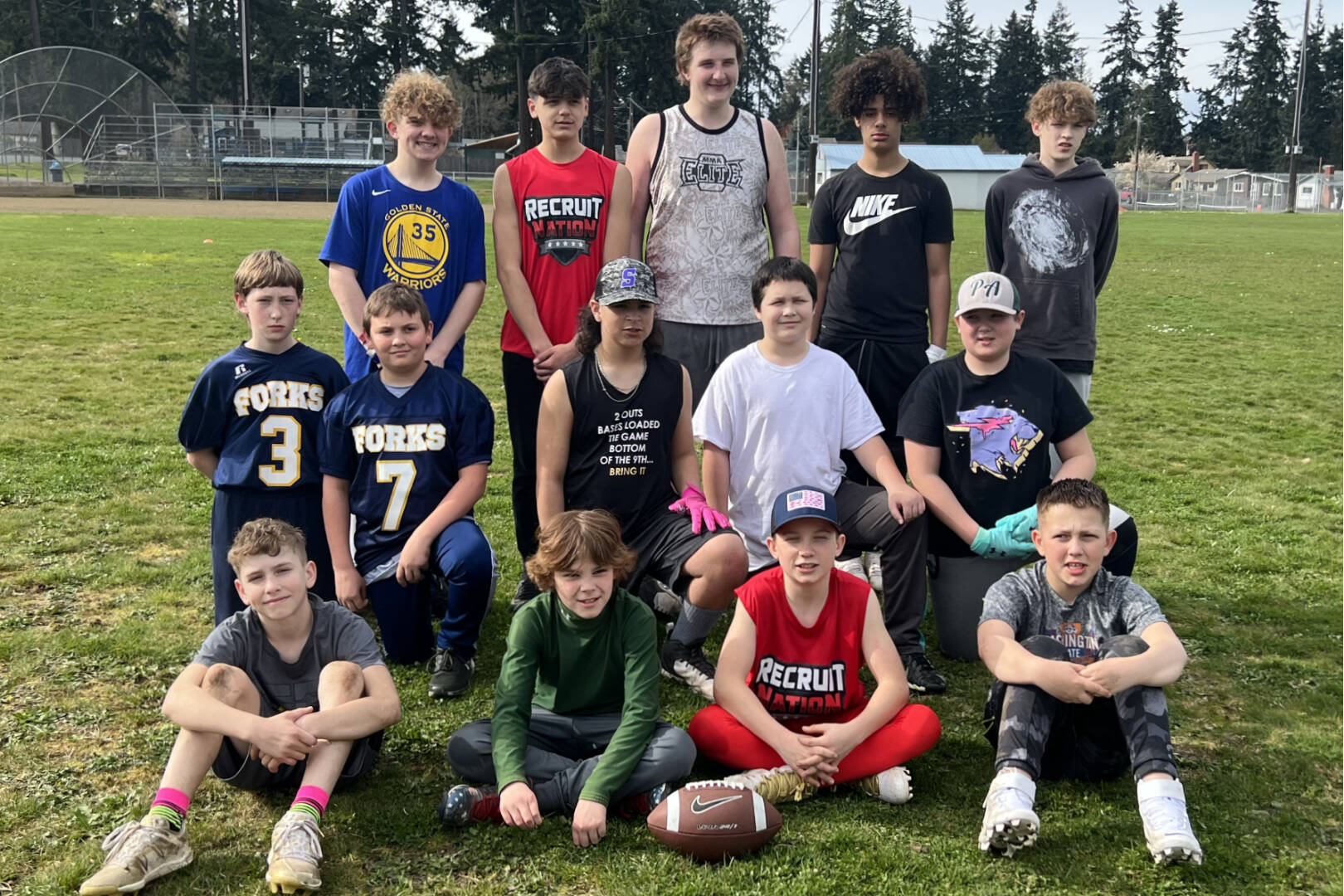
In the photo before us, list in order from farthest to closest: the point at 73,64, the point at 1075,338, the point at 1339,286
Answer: the point at 73,64
the point at 1339,286
the point at 1075,338

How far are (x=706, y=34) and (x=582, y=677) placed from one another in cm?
288

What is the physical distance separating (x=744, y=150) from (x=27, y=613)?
3.77 m

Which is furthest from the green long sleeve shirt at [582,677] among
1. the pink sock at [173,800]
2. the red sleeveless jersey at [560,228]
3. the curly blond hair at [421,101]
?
the curly blond hair at [421,101]

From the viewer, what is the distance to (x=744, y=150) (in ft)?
16.6

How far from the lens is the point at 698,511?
4.34 m

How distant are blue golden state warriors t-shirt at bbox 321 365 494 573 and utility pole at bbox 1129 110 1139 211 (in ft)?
207

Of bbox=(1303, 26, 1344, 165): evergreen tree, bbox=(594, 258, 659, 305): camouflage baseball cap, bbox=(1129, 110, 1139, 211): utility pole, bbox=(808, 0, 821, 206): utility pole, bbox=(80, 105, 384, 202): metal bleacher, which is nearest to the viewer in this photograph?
bbox=(594, 258, 659, 305): camouflage baseball cap

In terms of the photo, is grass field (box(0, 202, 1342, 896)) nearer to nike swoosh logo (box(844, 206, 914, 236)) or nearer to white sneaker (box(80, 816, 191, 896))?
white sneaker (box(80, 816, 191, 896))

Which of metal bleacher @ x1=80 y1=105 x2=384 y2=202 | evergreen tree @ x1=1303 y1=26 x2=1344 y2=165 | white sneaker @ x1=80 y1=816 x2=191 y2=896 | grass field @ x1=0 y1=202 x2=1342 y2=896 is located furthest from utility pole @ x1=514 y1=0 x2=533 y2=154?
evergreen tree @ x1=1303 y1=26 x2=1344 y2=165

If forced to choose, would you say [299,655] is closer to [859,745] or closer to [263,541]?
[263,541]

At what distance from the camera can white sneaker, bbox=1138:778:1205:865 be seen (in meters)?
3.12

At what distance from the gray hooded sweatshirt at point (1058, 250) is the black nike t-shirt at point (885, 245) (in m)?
0.36

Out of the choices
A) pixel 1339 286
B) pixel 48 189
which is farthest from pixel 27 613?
pixel 48 189

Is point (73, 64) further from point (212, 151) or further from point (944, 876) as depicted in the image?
point (944, 876)
